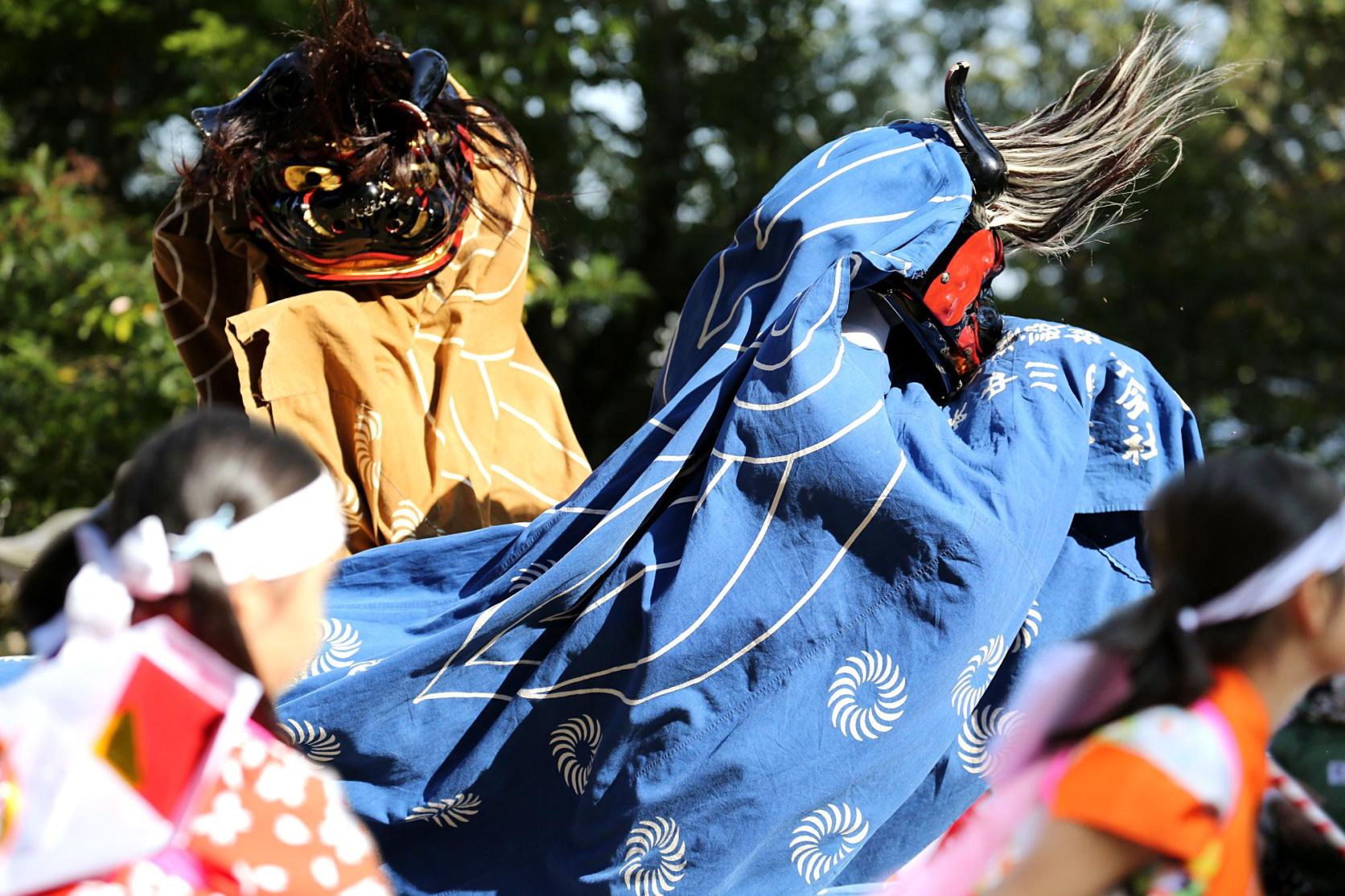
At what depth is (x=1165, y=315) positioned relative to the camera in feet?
22.7

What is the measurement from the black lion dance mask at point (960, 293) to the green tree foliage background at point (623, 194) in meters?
0.97

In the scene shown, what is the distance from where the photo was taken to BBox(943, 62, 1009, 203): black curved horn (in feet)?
7.41

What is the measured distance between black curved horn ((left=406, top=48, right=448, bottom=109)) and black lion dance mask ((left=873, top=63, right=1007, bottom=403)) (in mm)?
897

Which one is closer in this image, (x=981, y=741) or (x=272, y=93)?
(x=981, y=741)

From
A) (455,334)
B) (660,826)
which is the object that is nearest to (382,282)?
(455,334)

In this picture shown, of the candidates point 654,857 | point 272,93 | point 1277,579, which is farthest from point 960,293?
point 272,93

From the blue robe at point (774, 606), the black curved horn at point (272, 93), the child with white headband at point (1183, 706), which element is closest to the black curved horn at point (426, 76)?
the black curved horn at point (272, 93)

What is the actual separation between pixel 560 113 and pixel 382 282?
272 cm

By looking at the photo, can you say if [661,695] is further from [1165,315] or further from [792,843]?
[1165,315]

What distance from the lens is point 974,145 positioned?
88.9 inches

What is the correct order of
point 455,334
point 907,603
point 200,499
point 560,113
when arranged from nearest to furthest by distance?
point 200,499
point 907,603
point 455,334
point 560,113

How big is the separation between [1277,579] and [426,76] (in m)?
1.81

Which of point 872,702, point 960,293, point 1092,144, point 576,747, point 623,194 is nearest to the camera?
point 872,702

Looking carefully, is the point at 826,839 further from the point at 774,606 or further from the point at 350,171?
the point at 350,171
